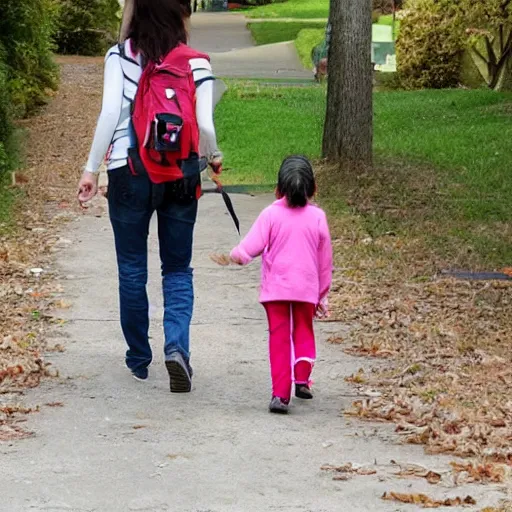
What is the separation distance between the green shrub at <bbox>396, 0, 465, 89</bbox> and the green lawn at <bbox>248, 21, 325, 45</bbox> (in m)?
9.46

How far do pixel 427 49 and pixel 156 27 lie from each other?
20.4 m

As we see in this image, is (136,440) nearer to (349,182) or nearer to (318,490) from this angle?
(318,490)

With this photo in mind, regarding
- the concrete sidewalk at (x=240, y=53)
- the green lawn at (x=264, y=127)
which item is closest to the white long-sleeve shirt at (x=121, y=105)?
the green lawn at (x=264, y=127)

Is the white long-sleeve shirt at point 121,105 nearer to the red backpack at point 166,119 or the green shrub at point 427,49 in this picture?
the red backpack at point 166,119

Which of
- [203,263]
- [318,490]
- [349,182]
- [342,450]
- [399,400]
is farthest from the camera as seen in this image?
[349,182]

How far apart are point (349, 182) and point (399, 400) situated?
21.2 ft

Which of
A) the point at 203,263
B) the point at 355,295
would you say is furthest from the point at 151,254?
the point at 355,295

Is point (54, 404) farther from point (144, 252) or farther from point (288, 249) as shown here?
point (288, 249)

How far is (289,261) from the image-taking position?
5887mm

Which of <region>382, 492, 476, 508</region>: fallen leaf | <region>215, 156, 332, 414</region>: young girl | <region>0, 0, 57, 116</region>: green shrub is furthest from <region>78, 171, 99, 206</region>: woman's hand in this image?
<region>0, 0, 57, 116</region>: green shrub

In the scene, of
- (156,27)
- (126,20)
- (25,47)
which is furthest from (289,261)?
(25,47)

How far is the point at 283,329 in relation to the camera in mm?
5945

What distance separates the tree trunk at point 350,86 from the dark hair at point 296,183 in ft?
21.8

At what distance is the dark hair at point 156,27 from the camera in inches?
233
